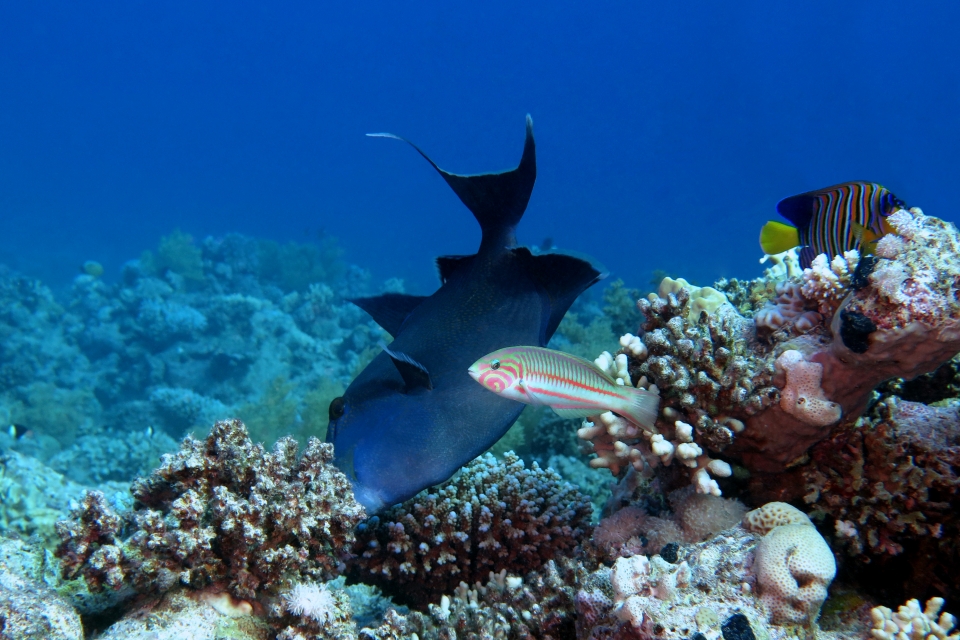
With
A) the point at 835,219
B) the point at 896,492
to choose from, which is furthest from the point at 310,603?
the point at 835,219

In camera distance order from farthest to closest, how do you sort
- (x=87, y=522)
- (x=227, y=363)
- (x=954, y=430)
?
(x=227, y=363) < (x=954, y=430) < (x=87, y=522)

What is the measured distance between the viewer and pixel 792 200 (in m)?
2.54

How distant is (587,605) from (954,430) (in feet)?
5.69

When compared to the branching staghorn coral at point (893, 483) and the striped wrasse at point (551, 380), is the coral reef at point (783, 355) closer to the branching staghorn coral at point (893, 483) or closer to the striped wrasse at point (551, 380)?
the branching staghorn coral at point (893, 483)

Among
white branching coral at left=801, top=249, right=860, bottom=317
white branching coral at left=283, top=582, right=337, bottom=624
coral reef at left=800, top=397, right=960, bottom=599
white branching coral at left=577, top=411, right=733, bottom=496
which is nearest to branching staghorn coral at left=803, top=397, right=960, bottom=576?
coral reef at left=800, top=397, right=960, bottom=599

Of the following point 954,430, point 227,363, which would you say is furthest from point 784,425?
point 227,363

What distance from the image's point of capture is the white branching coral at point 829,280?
2146mm

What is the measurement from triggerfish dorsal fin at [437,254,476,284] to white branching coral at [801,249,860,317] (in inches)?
66.3

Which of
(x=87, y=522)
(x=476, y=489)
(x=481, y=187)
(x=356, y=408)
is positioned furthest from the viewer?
(x=476, y=489)

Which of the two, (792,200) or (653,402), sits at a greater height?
(792,200)

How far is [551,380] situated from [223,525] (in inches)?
55.3

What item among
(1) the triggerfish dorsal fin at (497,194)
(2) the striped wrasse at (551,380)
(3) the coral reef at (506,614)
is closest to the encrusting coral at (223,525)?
(3) the coral reef at (506,614)

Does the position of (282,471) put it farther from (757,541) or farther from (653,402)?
(757,541)

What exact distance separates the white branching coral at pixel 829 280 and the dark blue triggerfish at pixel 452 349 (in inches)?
38.8
